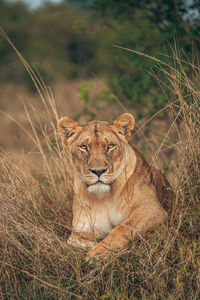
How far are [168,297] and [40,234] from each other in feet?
3.49

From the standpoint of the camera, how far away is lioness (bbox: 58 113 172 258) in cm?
Result: 356

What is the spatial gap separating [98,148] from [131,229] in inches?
27.2

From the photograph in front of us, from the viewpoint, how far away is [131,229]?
135 inches

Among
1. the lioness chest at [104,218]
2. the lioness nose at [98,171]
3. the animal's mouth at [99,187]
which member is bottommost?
the lioness chest at [104,218]

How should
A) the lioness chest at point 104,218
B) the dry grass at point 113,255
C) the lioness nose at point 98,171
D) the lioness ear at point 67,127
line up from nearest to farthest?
1. the dry grass at point 113,255
2. the lioness nose at point 98,171
3. the lioness chest at point 104,218
4. the lioness ear at point 67,127

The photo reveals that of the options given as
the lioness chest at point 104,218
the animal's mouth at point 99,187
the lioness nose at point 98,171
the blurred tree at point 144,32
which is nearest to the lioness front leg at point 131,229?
the lioness chest at point 104,218

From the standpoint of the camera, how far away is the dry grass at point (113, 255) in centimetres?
294

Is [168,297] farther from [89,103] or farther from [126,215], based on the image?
[89,103]

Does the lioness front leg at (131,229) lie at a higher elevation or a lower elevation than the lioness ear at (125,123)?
lower

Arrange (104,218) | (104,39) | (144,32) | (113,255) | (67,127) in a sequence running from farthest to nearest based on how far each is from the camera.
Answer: (104,39) < (144,32) < (67,127) < (104,218) < (113,255)

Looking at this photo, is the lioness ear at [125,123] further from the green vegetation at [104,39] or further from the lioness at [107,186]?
the green vegetation at [104,39]

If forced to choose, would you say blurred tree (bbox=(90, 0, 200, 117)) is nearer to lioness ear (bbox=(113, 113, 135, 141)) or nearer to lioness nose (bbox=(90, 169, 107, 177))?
lioness ear (bbox=(113, 113, 135, 141))

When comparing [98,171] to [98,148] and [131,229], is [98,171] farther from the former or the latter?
[131,229]

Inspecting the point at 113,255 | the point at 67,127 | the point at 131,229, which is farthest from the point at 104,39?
the point at 113,255
